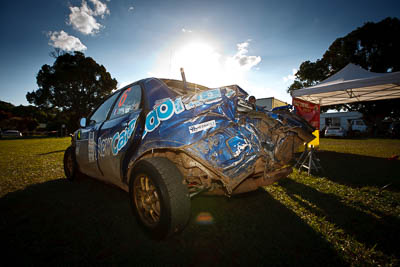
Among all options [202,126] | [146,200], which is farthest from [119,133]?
[202,126]

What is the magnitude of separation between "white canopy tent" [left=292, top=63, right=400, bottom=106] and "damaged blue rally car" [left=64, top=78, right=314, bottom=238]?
6026 mm

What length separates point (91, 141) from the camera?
2652 mm

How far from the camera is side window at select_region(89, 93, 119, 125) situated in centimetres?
281

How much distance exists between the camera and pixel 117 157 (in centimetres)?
201

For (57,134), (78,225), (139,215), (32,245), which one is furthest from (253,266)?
(57,134)

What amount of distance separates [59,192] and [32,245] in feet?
5.18

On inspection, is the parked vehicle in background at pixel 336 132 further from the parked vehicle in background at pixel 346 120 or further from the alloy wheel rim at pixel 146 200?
the alloy wheel rim at pixel 146 200

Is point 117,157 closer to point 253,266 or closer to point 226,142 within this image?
point 226,142

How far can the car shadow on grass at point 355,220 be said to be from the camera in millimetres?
1673

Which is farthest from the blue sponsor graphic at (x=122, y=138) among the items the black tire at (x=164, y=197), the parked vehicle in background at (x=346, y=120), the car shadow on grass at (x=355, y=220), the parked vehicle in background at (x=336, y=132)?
the parked vehicle in background at (x=346, y=120)

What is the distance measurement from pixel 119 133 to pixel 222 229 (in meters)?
1.61

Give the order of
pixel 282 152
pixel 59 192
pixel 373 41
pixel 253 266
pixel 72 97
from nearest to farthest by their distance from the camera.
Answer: pixel 253 266 < pixel 282 152 < pixel 59 192 < pixel 373 41 < pixel 72 97

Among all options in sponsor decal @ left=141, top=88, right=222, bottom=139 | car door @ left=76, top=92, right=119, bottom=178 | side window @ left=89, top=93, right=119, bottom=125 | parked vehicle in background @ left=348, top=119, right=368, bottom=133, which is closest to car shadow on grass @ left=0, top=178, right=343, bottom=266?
car door @ left=76, top=92, right=119, bottom=178

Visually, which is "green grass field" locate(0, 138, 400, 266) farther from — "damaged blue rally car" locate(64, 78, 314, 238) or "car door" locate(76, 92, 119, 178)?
"car door" locate(76, 92, 119, 178)
